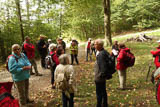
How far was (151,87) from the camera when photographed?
5.47m

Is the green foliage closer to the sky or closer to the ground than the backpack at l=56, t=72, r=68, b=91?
closer to the sky

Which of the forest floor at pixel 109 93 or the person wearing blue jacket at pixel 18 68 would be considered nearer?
the person wearing blue jacket at pixel 18 68

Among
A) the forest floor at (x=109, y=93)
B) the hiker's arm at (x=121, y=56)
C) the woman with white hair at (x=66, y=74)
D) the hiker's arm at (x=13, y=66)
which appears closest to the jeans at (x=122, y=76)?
the forest floor at (x=109, y=93)

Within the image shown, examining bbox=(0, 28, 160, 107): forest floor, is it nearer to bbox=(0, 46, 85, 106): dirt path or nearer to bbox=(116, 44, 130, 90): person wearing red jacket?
bbox=(0, 46, 85, 106): dirt path

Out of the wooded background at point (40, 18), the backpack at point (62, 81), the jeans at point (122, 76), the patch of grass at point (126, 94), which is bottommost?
the patch of grass at point (126, 94)

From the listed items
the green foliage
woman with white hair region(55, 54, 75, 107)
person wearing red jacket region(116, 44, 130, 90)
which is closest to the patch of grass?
person wearing red jacket region(116, 44, 130, 90)

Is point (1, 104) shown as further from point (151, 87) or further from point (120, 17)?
point (120, 17)

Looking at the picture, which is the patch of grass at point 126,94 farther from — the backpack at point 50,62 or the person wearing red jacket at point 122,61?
the backpack at point 50,62

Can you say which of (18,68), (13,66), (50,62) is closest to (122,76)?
(50,62)

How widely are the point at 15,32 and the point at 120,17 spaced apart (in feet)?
99.1

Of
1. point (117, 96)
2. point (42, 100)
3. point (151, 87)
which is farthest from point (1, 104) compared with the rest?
point (151, 87)

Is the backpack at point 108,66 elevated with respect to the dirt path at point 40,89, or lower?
elevated

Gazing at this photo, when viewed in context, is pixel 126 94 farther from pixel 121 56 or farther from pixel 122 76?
pixel 121 56

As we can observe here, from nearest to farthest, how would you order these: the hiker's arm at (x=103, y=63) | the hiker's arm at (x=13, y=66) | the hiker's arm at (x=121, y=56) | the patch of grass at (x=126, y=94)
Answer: the hiker's arm at (x=103, y=63) < the hiker's arm at (x=13, y=66) < the patch of grass at (x=126, y=94) < the hiker's arm at (x=121, y=56)
